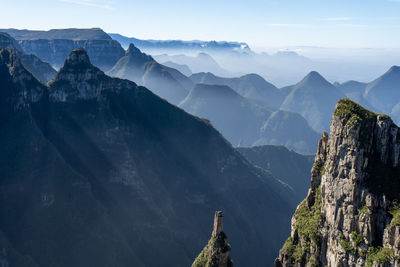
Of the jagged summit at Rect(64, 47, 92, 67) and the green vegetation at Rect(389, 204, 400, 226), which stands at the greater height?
the jagged summit at Rect(64, 47, 92, 67)

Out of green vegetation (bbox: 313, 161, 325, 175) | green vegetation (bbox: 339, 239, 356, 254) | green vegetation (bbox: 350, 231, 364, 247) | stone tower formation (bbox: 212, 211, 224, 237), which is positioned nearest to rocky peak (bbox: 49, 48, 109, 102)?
stone tower formation (bbox: 212, 211, 224, 237)

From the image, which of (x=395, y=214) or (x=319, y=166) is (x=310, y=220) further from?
(x=395, y=214)

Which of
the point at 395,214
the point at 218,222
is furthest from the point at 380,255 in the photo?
the point at 218,222

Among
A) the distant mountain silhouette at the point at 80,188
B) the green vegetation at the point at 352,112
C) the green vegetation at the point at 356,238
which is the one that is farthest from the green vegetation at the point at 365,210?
the distant mountain silhouette at the point at 80,188

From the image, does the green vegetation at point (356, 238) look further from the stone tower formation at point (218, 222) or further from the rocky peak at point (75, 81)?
the rocky peak at point (75, 81)

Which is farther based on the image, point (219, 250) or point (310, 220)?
point (219, 250)

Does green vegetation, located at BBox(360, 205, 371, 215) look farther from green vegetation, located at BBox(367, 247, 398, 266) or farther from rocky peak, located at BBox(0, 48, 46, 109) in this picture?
rocky peak, located at BBox(0, 48, 46, 109)
